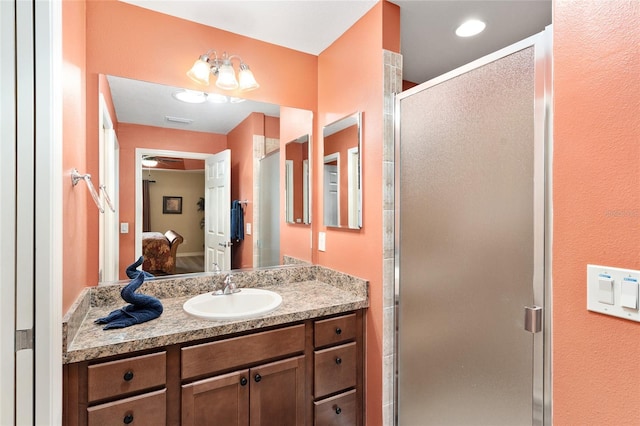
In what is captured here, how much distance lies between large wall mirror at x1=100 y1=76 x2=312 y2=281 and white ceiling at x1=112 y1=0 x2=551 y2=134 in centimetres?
2

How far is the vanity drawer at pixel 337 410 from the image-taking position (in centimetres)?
158

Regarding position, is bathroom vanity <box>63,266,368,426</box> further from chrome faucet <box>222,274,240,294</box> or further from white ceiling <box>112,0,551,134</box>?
white ceiling <box>112,0,551,134</box>

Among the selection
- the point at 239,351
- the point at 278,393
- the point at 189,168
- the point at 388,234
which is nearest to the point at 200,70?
the point at 189,168

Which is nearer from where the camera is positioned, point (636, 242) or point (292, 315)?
point (636, 242)

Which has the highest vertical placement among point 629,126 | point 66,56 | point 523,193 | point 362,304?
point 66,56

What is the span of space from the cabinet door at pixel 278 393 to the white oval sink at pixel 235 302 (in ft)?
0.96

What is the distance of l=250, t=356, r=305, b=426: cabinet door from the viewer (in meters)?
1.42

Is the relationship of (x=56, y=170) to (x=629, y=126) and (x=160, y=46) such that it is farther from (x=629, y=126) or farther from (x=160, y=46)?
(x=629, y=126)

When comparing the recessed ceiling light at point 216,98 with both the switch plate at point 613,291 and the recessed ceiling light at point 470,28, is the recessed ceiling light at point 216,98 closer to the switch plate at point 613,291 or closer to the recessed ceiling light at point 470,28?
the recessed ceiling light at point 470,28

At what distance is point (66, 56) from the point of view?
1.14 m

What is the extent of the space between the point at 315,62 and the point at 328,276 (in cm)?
153

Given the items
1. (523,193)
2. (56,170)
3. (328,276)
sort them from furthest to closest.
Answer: (328,276), (523,193), (56,170)

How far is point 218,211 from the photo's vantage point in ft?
6.43

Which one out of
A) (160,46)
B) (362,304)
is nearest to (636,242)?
(362,304)
